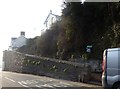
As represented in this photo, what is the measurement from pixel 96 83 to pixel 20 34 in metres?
90.1

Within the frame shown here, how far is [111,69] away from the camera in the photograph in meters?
15.9

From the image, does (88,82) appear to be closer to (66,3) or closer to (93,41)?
(93,41)

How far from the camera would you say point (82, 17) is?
44875 mm

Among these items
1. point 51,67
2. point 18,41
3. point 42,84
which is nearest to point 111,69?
point 42,84

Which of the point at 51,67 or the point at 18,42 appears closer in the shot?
the point at 51,67

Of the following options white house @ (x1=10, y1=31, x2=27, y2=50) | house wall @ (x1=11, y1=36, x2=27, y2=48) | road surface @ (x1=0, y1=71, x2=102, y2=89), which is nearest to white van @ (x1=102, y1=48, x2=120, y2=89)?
road surface @ (x1=0, y1=71, x2=102, y2=89)

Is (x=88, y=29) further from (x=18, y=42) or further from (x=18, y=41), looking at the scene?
(x=18, y=41)

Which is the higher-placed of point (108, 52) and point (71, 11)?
point (71, 11)

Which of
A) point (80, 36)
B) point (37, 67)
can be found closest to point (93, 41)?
point (80, 36)

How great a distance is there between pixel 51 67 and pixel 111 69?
28.5 meters

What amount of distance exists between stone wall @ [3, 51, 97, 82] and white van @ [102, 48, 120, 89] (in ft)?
48.4

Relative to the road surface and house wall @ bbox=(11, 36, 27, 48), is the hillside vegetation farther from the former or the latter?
house wall @ bbox=(11, 36, 27, 48)

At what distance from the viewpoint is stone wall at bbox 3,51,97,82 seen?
32.5m

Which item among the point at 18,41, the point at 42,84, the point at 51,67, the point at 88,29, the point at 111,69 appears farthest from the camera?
the point at 18,41
